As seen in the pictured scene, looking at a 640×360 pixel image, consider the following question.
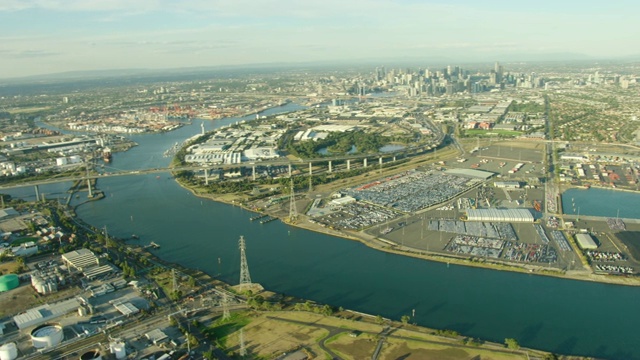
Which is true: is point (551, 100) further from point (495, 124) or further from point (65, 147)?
point (65, 147)

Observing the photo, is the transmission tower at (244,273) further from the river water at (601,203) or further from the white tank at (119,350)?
the river water at (601,203)

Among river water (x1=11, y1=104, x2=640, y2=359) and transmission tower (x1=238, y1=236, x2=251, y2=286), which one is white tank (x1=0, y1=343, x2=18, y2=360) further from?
river water (x1=11, y1=104, x2=640, y2=359)

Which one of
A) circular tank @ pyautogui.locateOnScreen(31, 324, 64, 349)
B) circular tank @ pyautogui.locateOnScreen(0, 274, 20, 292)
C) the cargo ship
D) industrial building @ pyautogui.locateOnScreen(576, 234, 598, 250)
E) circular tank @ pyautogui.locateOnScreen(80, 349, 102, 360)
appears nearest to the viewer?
circular tank @ pyautogui.locateOnScreen(80, 349, 102, 360)

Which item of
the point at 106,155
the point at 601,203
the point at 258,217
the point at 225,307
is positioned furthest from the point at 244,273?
the point at 106,155

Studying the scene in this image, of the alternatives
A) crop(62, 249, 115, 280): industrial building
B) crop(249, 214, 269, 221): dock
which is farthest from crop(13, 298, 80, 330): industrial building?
crop(249, 214, 269, 221): dock

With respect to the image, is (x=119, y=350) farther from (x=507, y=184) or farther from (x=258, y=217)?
(x=507, y=184)

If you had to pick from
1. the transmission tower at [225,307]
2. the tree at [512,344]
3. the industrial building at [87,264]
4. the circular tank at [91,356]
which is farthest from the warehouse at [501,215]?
the circular tank at [91,356]

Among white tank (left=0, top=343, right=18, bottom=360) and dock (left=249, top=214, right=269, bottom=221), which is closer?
white tank (left=0, top=343, right=18, bottom=360)

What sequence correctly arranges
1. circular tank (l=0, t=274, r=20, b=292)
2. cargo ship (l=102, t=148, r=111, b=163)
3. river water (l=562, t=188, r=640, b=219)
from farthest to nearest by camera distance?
cargo ship (l=102, t=148, r=111, b=163)
river water (l=562, t=188, r=640, b=219)
circular tank (l=0, t=274, r=20, b=292)
